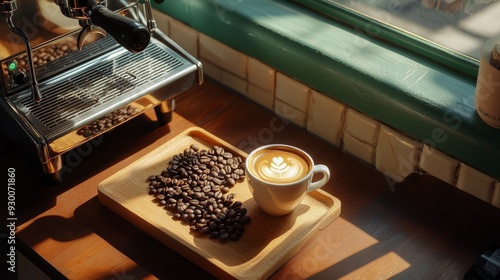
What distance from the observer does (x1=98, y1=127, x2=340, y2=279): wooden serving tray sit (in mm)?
1130

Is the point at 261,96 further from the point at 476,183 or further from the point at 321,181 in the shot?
the point at 476,183

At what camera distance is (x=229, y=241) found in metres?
1.16

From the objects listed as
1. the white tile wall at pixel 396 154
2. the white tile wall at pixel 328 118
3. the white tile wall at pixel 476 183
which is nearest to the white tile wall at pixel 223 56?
the white tile wall at pixel 328 118

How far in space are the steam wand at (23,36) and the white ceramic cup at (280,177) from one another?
38cm

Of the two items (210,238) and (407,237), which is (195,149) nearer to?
(210,238)

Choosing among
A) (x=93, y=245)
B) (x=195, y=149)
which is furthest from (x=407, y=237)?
(x=93, y=245)

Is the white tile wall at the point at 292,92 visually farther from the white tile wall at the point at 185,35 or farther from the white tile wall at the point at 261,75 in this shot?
the white tile wall at the point at 185,35

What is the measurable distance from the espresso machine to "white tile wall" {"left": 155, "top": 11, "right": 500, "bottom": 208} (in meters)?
0.16

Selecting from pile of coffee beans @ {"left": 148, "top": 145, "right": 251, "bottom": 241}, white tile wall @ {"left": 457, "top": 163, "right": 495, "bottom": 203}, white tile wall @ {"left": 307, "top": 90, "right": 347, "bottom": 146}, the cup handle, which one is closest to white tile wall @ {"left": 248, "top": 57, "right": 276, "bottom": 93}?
white tile wall @ {"left": 307, "top": 90, "right": 347, "bottom": 146}

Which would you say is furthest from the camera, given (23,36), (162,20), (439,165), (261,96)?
(162,20)

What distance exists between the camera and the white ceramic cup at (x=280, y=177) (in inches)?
45.3

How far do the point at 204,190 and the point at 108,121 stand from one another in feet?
0.69

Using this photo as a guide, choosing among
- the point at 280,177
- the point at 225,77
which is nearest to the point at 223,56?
the point at 225,77

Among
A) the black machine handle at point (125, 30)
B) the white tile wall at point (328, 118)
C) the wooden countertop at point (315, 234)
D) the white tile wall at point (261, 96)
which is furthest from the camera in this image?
the white tile wall at point (261, 96)
